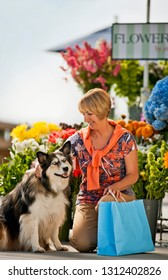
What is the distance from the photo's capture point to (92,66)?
15.6m

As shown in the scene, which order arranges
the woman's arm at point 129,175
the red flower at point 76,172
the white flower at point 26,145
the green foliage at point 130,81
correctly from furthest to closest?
1. the green foliage at point 130,81
2. the white flower at point 26,145
3. the red flower at point 76,172
4. the woman's arm at point 129,175

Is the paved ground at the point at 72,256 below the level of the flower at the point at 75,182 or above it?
below

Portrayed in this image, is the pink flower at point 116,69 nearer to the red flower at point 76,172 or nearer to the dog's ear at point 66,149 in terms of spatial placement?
the red flower at point 76,172

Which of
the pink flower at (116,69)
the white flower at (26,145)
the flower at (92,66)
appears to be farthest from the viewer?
the pink flower at (116,69)

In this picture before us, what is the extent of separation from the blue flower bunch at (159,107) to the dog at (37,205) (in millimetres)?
1552

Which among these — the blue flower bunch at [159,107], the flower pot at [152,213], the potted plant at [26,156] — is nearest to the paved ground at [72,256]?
the flower pot at [152,213]

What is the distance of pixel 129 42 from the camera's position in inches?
499

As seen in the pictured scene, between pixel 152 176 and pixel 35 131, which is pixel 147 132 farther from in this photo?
pixel 35 131

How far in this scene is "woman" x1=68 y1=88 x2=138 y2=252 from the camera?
7.66 m

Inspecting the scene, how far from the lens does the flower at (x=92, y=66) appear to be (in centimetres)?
1545

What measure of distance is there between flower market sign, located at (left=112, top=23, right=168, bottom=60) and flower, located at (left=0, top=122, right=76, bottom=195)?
3.68 metres

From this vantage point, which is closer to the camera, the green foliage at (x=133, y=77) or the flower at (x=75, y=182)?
the flower at (x=75, y=182)
